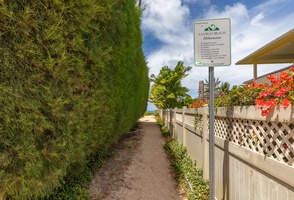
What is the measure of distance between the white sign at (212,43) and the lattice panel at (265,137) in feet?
2.60

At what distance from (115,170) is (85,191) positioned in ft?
4.92

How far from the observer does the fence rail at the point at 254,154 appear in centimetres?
172

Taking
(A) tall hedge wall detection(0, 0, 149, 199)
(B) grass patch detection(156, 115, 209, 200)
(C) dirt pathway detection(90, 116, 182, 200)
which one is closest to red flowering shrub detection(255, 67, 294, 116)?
(A) tall hedge wall detection(0, 0, 149, 199)

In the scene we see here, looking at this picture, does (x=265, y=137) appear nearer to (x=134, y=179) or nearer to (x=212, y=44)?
(x=212, y=44)

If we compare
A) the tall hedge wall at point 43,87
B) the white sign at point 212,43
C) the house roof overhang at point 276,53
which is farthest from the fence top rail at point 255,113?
the house roof overhang at point 276,53

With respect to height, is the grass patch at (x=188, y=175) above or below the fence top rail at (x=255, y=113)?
below

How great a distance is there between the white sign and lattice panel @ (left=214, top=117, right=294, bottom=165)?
794 mm

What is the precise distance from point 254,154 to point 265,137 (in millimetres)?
262

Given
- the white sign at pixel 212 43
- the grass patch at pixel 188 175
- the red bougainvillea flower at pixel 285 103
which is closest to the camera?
the red bougainvillea flower at pixel 285 103

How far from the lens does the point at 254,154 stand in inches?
87.0

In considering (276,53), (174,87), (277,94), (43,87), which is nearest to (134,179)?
(43,87)

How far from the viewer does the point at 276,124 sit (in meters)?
1.87

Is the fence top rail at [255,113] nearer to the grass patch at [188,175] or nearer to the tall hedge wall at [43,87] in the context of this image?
the grass patch at [188,175]

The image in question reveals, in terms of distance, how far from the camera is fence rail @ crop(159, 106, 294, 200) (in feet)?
5.66
